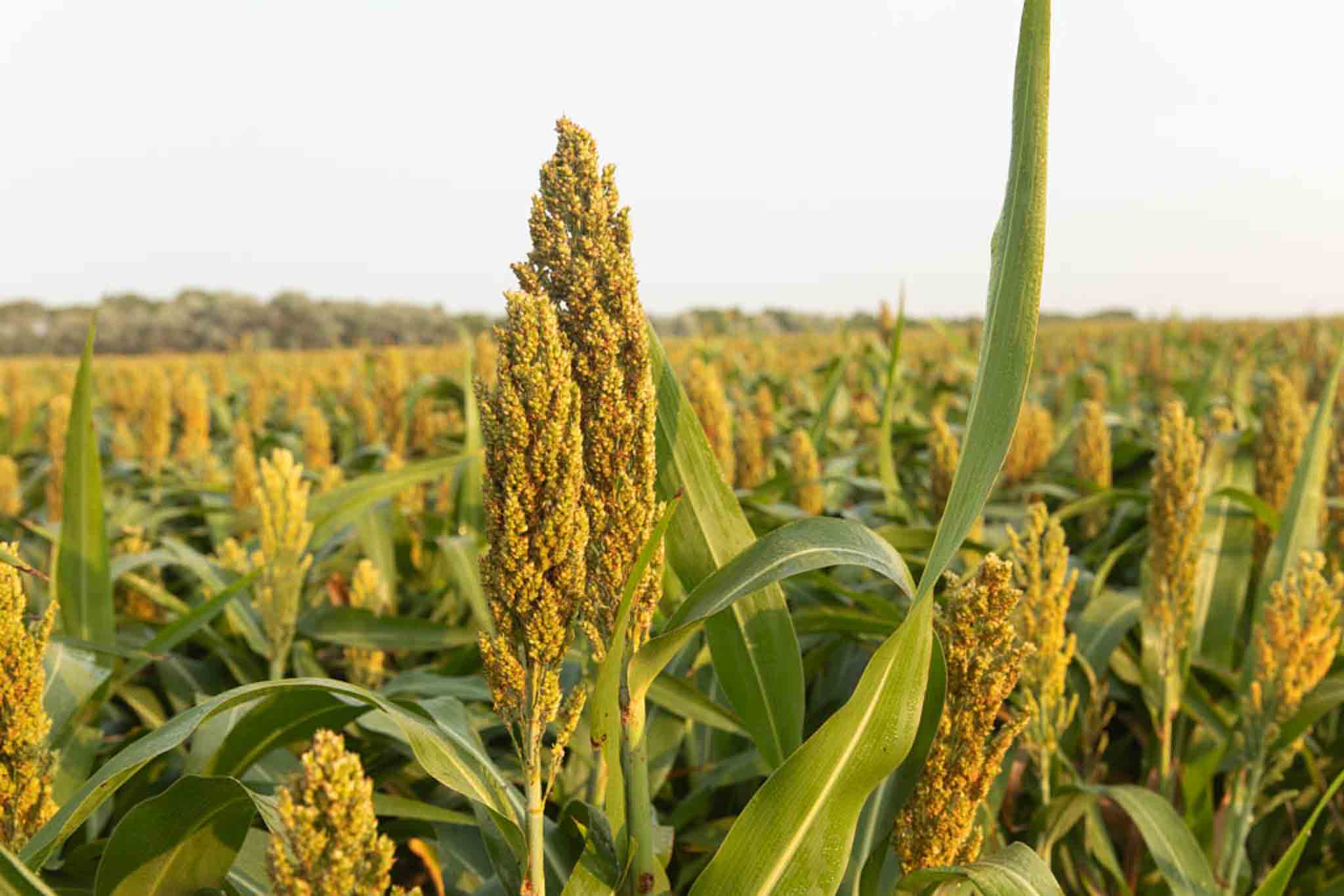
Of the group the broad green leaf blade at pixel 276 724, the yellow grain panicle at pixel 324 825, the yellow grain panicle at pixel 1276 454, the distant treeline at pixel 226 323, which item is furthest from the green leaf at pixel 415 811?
the distant treeline at pixel 226 323

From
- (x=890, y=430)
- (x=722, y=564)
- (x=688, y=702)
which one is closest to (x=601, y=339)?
(x=722, y=564)

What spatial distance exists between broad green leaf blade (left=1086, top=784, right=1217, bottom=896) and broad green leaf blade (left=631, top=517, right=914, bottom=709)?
3.26ft

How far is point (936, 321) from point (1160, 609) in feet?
12.7

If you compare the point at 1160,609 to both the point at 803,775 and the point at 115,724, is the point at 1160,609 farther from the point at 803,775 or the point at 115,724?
the point at 115,724

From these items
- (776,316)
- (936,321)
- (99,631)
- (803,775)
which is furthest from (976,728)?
(776,316)

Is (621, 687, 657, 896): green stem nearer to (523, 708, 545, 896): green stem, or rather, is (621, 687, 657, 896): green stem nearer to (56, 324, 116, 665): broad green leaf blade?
(523, 708, 545, 896): green stem

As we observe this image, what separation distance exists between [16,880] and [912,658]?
961mm

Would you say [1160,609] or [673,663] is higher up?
[1160,609]

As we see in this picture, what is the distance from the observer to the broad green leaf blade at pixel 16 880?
0.92 meters

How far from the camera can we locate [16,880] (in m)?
0.93

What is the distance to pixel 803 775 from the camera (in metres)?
1.13

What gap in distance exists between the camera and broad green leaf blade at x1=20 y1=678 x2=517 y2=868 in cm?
110

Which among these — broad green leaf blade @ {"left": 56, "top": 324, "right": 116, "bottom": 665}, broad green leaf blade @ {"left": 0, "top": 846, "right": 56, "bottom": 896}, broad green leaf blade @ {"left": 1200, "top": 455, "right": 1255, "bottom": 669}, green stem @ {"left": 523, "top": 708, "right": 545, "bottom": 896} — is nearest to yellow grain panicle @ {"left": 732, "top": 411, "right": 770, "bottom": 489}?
broad green leaf blade @ {"left": 1200, "top": 455, "right": 1255, "bottom": 669}

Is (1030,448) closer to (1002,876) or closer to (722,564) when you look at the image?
(722,564)
